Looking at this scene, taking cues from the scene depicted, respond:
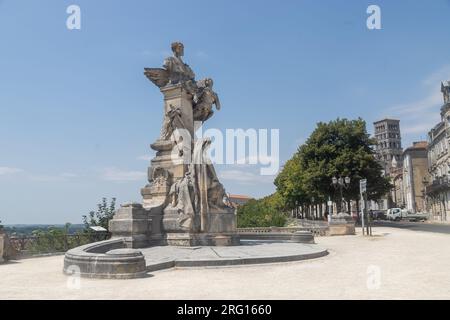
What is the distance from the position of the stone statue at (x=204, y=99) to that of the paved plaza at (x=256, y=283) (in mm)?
7542

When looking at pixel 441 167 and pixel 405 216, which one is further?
pixel 441 167

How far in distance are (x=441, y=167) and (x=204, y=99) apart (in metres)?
55.3

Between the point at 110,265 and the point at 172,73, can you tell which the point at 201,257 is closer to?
the point at 110,265

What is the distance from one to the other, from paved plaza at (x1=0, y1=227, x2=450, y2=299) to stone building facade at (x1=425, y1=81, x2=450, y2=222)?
5036cm

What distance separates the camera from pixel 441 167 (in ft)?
196

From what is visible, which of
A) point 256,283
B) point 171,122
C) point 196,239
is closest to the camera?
point 256,283

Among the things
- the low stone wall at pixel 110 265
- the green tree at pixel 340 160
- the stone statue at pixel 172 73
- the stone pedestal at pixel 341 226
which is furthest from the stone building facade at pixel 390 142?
the low stone wall at pixel 110 265

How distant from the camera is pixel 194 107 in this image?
15516mm

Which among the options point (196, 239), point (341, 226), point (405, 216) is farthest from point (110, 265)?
point (405, 216)

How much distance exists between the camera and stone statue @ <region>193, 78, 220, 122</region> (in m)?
15.5

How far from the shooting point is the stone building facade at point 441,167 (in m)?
54.2

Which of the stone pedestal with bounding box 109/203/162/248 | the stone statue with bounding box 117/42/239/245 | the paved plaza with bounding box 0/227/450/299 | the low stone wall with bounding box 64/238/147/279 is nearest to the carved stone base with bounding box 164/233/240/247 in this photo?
the stone statue with bounding box 117/42/239/245

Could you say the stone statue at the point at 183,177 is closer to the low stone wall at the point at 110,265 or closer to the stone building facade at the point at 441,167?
the low stone wall at the point at 110,265
